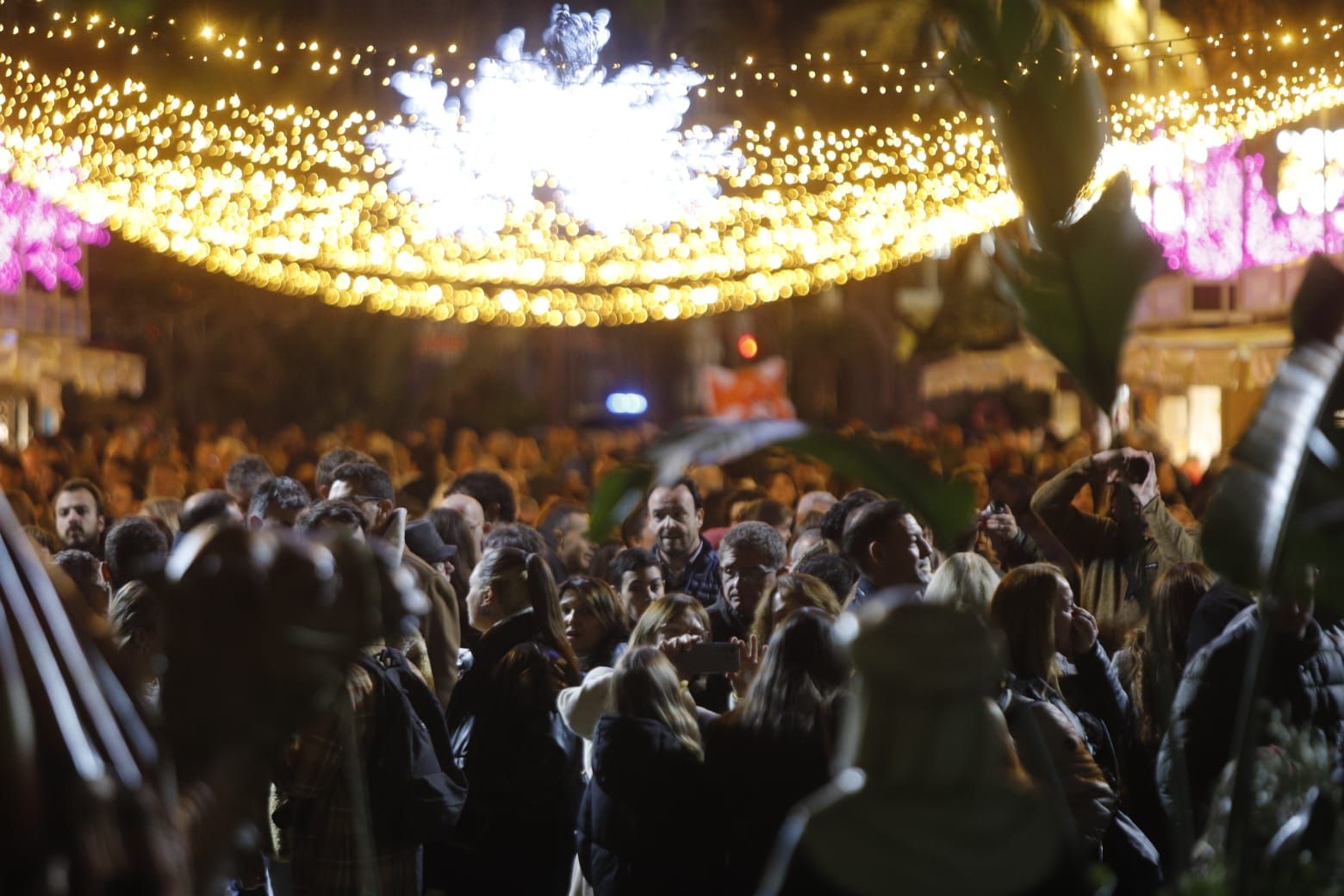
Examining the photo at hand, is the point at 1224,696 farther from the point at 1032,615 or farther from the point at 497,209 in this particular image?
the point at 497,209

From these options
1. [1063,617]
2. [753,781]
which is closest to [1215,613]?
[1063,617]

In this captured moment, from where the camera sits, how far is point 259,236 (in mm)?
13328

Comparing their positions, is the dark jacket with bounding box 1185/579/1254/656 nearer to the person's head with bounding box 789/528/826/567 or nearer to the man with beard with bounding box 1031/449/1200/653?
the man with beard with bounding box 1031/449/1200/653

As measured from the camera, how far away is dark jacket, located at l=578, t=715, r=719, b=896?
469 cm

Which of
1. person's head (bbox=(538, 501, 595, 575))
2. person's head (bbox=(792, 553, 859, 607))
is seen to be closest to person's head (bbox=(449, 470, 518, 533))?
person's head (bbox=(538, 501, 595, 575))

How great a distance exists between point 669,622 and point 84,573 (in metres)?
2.37

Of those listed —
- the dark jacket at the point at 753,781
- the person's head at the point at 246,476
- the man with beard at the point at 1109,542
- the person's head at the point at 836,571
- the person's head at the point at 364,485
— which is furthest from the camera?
the person's head at the point at 246,476

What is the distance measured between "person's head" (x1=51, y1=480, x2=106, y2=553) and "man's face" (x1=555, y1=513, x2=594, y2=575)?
8.55ft

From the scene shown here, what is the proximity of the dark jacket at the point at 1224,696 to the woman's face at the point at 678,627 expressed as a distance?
156 cm

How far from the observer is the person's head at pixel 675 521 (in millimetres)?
8164

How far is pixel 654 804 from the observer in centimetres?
470

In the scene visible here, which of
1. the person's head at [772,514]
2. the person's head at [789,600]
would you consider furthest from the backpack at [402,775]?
the person's head at [772,514]

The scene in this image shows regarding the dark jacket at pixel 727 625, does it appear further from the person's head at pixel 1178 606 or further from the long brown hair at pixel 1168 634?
the person's head at pixel 1178 606

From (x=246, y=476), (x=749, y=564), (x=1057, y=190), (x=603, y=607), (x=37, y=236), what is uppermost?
(x=37, y=236)
